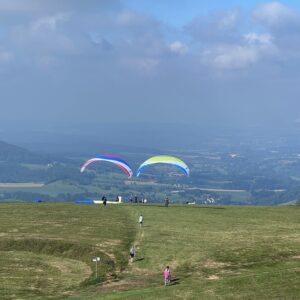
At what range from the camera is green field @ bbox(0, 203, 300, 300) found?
155 ft

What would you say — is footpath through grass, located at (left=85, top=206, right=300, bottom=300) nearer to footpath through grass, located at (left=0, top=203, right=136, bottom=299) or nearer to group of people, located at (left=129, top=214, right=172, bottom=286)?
group of people, located at (left=129, top=214, right=172, bottom=286)

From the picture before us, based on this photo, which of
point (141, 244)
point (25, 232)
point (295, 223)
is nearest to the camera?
point (141, 244)

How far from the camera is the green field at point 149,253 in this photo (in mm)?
47128

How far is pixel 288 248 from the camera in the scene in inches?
2395

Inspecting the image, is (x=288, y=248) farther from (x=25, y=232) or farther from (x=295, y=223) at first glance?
(x=25, y=232)

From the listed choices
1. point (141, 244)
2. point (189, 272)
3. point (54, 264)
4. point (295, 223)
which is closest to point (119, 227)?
point (141, 244)

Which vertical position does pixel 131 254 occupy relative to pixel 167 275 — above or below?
above

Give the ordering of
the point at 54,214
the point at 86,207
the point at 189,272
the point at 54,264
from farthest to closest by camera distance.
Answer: the point at 86,207 → the point at 54,214 → the point at 54,264 → the point at 189,272

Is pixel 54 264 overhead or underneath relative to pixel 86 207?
underneath

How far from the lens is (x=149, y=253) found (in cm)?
5962

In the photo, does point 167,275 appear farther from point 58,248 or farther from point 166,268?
point 58,248

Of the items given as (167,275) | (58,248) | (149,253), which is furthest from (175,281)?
(58,248)

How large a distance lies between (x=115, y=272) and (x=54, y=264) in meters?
8.00

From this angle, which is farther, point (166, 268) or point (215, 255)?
point (215, 255)
